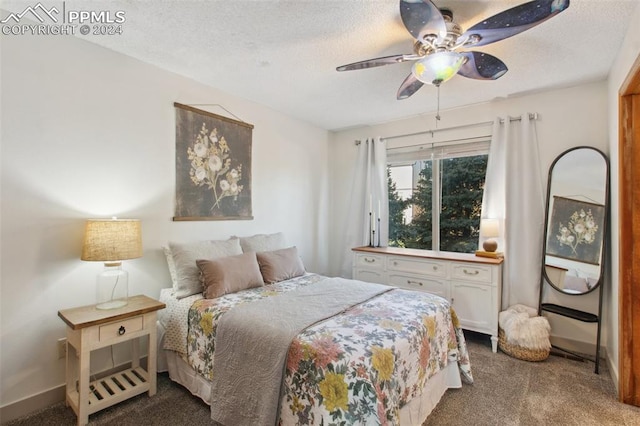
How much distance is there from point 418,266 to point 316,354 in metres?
2.14

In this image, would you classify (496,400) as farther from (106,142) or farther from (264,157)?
(106,142)

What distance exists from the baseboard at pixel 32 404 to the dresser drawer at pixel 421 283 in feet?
9.73

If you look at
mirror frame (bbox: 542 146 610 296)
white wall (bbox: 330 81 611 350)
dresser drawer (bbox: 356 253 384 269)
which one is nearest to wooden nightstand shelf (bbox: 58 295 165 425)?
dresser drawer (bbox: 356 253 384 269)

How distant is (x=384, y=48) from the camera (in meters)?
2.25

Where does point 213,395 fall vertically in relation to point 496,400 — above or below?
above

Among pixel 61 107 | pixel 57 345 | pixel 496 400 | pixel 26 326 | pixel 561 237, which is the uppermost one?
pixel 61 107

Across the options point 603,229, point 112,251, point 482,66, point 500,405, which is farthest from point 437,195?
point 112,251

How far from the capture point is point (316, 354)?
1504 mm

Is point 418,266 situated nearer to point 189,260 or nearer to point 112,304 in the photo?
point 189,260

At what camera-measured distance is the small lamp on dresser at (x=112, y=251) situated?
2004mm

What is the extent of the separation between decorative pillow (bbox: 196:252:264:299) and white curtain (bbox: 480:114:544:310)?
98.7 inches

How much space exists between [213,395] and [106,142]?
1.94 metres

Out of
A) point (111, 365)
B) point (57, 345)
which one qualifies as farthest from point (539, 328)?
point (57, 345)

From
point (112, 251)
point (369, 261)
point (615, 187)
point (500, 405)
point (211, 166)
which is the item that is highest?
point (211, 166)
